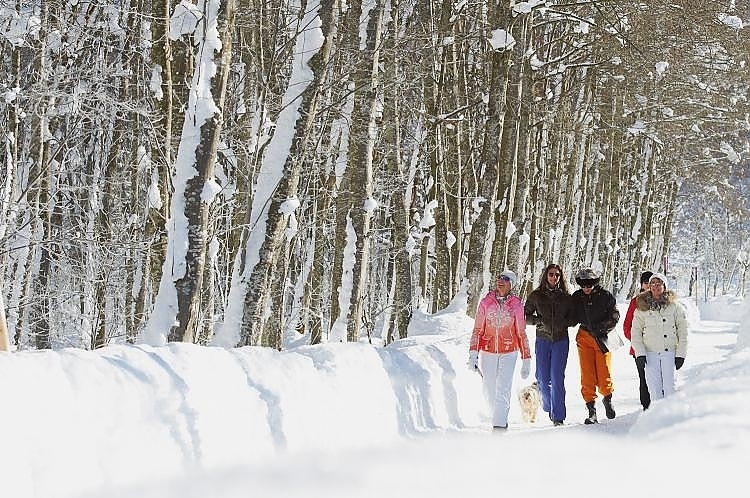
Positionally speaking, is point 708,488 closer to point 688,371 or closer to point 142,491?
point 142,491

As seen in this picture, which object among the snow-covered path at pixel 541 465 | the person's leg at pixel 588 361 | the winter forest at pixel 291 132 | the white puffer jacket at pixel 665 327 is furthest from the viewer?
the winter forest at pixel 291 132

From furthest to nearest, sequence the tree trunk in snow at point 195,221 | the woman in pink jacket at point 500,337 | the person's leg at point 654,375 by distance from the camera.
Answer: the person's leg at point 654,375 < the woman in pink jacket at point 500,337 < the tree trunk in snow at point 195,221

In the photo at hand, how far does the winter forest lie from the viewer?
437 inches

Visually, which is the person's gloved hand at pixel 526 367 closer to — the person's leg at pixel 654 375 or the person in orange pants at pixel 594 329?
the person in orange pants at pixel 594 329

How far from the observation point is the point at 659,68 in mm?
16938

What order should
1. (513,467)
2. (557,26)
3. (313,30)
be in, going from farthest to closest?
(557,26)
(313,30)
(513,467)

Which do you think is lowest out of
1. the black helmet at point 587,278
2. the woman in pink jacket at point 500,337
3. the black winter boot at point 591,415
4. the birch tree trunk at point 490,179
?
the black winter boot at point 591,415

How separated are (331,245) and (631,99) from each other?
36.2 feet

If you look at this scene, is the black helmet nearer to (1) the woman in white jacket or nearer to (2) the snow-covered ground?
(1) the woman in white jacket

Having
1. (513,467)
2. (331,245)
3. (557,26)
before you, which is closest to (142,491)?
(513,467)

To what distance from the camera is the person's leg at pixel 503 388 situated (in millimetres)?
9773

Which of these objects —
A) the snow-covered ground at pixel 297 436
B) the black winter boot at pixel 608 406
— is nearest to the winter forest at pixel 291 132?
the snow-covered ground at pixel 297 436

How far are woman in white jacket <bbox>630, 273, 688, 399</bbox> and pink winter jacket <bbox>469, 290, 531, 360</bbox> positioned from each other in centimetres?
135

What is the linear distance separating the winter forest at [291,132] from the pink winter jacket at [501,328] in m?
2.61
